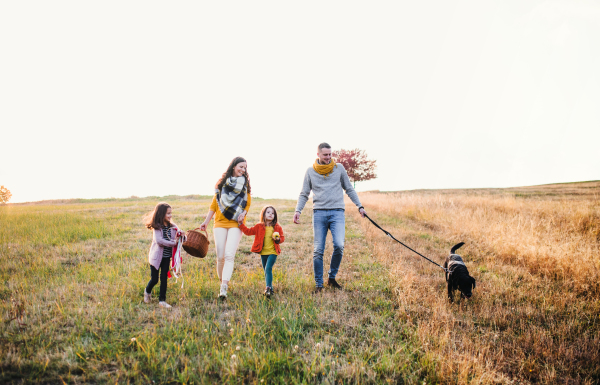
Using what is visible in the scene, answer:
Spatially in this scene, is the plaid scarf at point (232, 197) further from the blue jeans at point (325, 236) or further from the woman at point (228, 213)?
the blue jeans at point (325, 236)

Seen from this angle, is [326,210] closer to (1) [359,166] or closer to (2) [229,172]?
(2) [229,172]

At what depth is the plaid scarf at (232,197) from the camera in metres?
4.61

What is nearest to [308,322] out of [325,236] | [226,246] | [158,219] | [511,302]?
[325,236]

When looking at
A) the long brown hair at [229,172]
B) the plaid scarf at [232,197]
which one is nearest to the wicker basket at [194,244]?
the plaid scarf at [232,197]

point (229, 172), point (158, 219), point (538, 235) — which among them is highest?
point (229, 172)

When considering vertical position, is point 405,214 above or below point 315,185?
below

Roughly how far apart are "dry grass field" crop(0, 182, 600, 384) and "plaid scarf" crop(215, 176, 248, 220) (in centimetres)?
145

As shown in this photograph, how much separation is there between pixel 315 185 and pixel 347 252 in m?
3.41

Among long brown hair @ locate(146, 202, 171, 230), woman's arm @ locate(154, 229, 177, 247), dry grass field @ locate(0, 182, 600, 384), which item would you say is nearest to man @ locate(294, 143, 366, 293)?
dry grass field @ locate(0, 182, 600, 384)

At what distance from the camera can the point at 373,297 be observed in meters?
4.63

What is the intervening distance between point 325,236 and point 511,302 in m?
3.32

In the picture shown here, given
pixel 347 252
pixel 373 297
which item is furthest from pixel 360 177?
pixel 373 297

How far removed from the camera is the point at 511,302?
14.9ft

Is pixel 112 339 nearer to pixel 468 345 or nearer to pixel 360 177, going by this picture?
pixel 468 345
